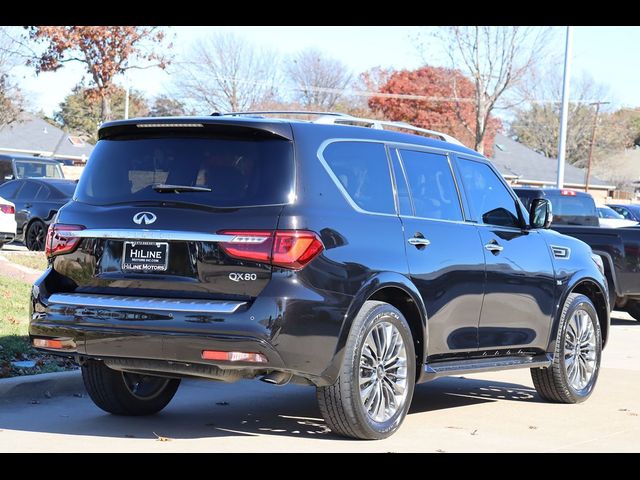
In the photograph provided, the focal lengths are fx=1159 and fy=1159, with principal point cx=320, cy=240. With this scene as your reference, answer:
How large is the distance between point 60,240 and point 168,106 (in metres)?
56.4

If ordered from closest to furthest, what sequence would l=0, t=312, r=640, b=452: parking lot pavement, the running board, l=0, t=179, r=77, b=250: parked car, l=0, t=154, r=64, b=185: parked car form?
1. l=0, t=312, r=640, b=452: parking lot pavement
2. the running board
3. l=0, t=179, r=77, b=250: parked car
4. l=0, t=154, r=64, b=185: parked car


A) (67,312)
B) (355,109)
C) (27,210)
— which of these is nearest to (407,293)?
(67,312)

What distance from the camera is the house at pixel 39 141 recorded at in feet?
215

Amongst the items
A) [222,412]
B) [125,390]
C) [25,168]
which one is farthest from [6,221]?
[125,390]

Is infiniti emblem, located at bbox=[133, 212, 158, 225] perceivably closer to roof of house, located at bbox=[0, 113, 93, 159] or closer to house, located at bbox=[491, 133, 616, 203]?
roof of house, located at bbox=[0, 113, 93, 159]

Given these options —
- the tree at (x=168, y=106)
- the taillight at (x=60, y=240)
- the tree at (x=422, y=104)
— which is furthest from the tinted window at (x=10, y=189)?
the tree at (x=422, y=104)

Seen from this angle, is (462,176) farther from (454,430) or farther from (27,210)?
(27,210)

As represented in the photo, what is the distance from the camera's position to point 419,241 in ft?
25.2

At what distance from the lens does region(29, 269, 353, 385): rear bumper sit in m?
6.58

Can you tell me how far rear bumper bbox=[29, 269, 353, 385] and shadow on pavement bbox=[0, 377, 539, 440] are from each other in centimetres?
83

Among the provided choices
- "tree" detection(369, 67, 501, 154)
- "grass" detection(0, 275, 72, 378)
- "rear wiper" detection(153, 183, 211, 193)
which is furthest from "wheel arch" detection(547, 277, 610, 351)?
"tree" detection(369, 67, 501, 154)
